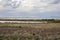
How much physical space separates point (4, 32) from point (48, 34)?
1749 mm

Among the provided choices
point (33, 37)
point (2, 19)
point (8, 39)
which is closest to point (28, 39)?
point (33, 37)

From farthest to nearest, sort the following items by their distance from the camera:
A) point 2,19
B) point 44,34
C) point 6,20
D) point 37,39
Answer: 1. point 6,20
2. point 2,19
3. point 44,34
4. point 37,39

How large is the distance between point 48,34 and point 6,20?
449 centimetres

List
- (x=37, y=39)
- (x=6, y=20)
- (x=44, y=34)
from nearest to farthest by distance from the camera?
(x=37, y=39) < (x=44, y=34) < (x=6, y=20)

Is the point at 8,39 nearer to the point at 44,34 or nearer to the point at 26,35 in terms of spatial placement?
the point at 26,35

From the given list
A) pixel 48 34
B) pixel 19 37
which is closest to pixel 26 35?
pixel 19 37

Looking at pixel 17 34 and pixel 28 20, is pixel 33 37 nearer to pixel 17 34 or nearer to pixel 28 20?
pixel 17 34

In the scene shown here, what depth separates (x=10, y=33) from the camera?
8461 millimetres

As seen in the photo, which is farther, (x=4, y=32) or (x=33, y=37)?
(x=4, y=32)

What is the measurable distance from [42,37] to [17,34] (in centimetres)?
96

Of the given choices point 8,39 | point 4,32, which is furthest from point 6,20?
point 8,39

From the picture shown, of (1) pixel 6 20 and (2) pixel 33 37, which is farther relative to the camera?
(1) pixel 6 20

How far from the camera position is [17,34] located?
27.0ft

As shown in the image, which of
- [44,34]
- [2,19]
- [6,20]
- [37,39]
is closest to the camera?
[37,39]
